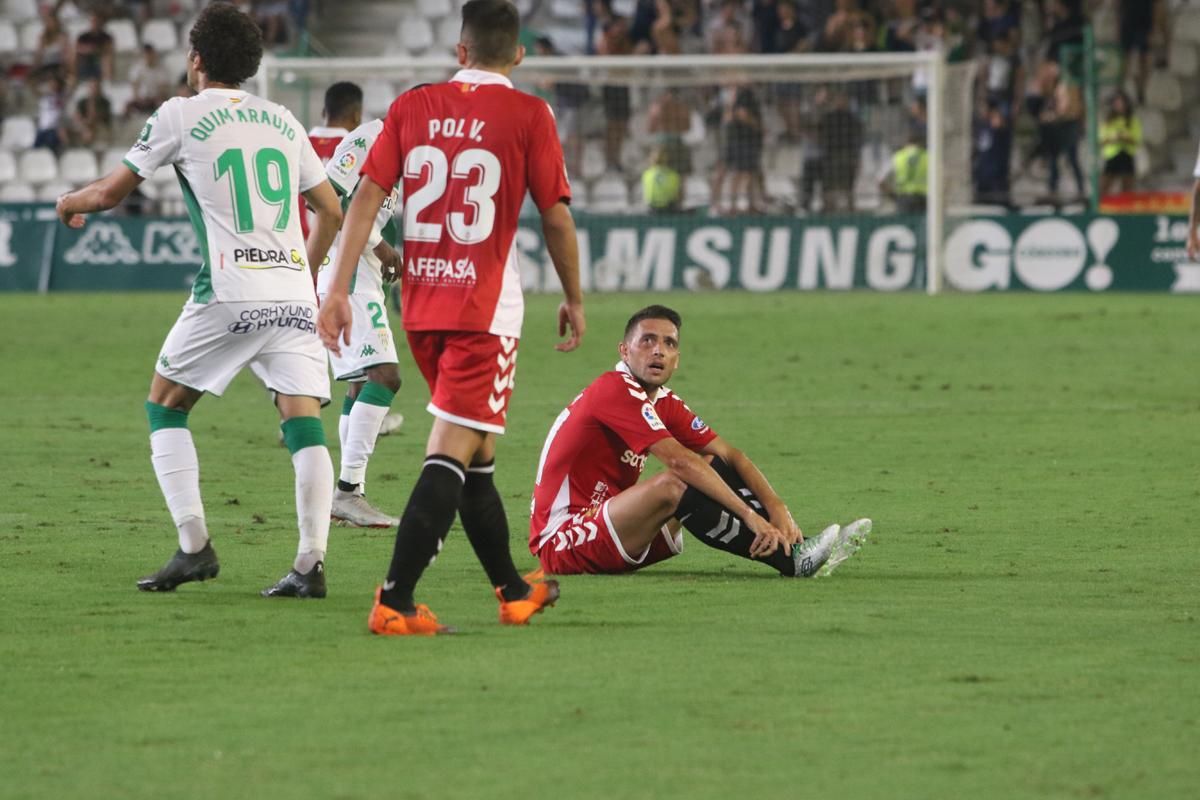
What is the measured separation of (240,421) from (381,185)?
7901 millimetres

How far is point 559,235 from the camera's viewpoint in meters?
5.92

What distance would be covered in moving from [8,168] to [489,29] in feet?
84.6

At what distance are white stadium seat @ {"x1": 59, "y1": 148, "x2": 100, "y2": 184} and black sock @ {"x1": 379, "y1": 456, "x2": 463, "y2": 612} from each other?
25.2 metres

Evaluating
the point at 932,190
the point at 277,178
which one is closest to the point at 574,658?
the point at 277,178

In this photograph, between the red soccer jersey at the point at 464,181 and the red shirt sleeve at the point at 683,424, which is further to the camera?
the red shirt sleeve at the point at 683,424

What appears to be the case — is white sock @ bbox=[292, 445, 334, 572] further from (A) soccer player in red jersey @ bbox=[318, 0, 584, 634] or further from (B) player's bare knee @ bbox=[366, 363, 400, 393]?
(B) player's bare knee @ bbox=[366, 363, 400, 393]

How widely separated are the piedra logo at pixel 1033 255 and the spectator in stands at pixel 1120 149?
5.91ft

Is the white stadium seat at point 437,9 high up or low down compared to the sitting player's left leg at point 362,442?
up

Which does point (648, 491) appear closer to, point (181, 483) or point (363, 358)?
point (181, 483)

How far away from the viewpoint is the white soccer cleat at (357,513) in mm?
8680

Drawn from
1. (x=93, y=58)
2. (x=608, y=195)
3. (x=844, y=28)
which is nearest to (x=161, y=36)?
(x=93, y=58)

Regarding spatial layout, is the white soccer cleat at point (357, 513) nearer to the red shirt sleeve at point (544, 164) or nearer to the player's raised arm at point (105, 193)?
the player's raised arm at point (105, 193)

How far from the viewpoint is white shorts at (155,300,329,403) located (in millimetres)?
6633

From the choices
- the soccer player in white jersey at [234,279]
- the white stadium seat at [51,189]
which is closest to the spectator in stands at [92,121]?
the white stadium seat at [51,189]
